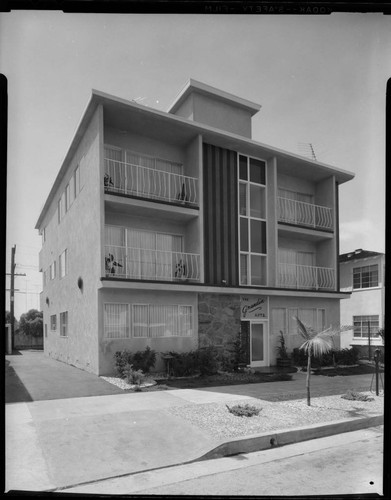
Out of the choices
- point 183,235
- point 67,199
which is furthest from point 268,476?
point 67,199

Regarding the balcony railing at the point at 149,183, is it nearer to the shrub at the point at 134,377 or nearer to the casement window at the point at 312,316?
the shrub at the point at 134,377

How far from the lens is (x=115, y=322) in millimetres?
10039

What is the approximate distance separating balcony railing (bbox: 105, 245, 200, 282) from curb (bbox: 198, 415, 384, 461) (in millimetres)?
5362

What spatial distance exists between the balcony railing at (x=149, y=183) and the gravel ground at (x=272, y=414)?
575cm

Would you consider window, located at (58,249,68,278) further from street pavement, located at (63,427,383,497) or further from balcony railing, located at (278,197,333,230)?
street pavement, located at (63,427,383,497)

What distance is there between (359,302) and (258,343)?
4.09m

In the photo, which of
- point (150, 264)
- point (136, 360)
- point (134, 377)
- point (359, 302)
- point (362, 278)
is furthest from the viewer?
point (359, 302)

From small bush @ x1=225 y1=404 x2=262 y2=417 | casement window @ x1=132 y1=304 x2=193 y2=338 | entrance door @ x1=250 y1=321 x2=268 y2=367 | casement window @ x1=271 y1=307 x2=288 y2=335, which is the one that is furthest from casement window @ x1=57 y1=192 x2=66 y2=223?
small bush @ x1=225 y1=404 x2=262 y2=417

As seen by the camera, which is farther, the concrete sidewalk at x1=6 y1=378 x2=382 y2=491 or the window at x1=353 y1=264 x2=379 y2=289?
the window at x1=353 y1=264 x2=379 y2=289

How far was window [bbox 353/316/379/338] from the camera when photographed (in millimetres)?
12484

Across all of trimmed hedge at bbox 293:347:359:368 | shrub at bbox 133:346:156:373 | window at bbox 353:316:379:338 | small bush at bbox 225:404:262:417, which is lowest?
trimmed hedge at bbox 293:347:359:368

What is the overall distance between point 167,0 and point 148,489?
4662 mm

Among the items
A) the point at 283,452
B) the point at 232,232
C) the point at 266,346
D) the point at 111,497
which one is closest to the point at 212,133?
the point at 232,232

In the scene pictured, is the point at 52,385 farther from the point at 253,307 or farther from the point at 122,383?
the point at 253,307
